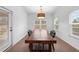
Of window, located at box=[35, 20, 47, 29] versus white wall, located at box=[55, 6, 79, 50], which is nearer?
window, located at box=[35, 20, 47, 29]

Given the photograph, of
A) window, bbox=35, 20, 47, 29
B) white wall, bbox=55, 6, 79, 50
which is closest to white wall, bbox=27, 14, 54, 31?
window, bbox=35, 20, 47, 29

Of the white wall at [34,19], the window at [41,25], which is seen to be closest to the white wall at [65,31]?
the white wall at [34,19]

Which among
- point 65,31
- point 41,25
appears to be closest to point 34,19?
point 41,25

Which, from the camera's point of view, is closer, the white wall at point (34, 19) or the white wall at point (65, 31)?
the white wall at point (34, 19)

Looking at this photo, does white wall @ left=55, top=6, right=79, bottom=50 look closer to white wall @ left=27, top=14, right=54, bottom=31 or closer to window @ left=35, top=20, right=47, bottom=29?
white wall @ left=27, top=14, right=54, bottom=31

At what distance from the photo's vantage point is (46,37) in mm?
2109

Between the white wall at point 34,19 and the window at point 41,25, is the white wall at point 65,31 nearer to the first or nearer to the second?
the white wall at point 34,19

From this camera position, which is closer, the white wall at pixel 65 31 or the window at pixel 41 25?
the window at pixel 41 25

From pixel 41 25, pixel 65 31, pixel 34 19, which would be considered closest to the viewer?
pixel 41 25

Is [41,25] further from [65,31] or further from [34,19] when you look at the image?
[65,31]

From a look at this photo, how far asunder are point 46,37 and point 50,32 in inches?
13.3

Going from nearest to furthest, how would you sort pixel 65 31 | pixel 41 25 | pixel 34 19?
pixel 41 25, pixel 34 19, pixel 65 31
